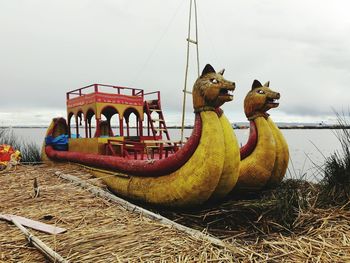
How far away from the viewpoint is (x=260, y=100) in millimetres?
7434

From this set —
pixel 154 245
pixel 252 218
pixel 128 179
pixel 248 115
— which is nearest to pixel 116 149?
pixel 128 179

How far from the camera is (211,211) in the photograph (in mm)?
5992

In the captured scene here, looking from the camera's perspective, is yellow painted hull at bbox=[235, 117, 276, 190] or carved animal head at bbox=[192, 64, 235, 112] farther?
yellow painted hull at bbox=[235, 117, 276, 190]

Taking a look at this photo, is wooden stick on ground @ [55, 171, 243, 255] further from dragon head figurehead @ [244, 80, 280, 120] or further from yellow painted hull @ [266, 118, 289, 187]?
dragon head figurehead @ [244, 80, 280, 120]

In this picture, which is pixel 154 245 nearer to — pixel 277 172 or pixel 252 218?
pixel 252 218

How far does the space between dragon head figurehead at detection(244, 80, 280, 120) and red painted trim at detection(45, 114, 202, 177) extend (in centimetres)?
194

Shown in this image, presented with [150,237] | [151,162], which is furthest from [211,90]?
[150,237]

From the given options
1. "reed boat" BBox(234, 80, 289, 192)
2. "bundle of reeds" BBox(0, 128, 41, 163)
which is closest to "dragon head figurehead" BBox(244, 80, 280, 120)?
"reed boat" BBox(234, 80, 289, 192)

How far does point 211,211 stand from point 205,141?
4.11ft

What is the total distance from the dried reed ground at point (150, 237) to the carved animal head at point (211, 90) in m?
1.85

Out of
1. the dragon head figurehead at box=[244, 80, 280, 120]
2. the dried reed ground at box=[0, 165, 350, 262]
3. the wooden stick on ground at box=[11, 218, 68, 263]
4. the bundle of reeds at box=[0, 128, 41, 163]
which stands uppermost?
the dragon head figurehead at box=[244, 80, 280, 120]

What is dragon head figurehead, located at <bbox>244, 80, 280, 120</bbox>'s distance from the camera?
7.42 meters

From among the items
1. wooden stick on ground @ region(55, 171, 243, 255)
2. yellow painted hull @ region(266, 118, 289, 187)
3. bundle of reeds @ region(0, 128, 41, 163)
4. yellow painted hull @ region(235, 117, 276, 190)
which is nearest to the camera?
wooden stick on ground @ region(55, 171, 243, 255)


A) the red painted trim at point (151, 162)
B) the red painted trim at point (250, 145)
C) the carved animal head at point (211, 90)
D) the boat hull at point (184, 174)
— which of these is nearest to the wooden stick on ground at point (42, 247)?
the boat hull at point (184, 174)
